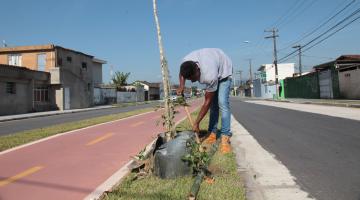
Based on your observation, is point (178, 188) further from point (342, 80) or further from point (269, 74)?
point (269, 74)

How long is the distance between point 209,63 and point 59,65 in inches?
1696

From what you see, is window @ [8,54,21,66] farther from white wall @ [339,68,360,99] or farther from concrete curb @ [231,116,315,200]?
concrete curb @ [231,116,315,200]

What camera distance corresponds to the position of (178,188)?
4582mm

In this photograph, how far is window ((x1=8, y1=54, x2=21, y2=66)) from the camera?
156ft

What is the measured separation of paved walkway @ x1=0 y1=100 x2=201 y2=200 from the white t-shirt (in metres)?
1.96

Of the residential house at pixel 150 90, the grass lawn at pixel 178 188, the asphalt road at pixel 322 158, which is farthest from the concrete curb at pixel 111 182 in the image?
the residential house at pixel 150 90

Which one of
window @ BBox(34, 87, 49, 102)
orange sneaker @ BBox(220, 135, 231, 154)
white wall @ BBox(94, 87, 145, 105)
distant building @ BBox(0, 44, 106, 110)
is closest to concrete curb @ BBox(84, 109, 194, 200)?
orange sneaker @ BBox(220, 135, 231, 154)

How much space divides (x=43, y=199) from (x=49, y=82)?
38727 millimetres

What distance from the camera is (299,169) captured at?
5.56 metres

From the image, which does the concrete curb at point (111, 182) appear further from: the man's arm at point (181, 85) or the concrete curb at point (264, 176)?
the concrete curb at point (264, 176)

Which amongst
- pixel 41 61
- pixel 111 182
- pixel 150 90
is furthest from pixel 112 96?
pixel 111 182

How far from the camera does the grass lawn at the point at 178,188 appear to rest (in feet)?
14.0

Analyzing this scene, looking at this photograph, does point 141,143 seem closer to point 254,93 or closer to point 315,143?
point 315,143

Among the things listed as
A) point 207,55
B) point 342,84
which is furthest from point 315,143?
point 342,84
